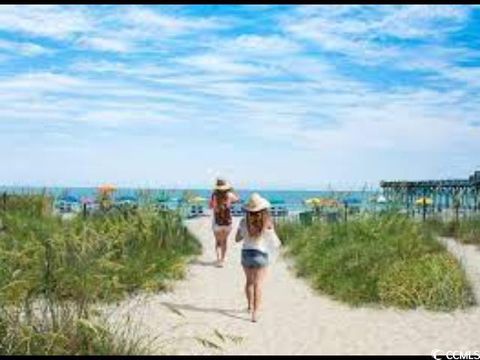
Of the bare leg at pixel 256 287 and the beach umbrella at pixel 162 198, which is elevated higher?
the beach umbrella at pixel 162 198

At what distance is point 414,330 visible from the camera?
11773 mm

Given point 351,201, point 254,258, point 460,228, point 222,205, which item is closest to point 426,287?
point 254,258

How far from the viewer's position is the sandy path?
34.5ft

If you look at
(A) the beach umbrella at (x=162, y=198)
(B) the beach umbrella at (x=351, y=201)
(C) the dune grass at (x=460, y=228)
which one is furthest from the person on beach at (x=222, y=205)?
(C) the dune grass at (x=460, y=228)

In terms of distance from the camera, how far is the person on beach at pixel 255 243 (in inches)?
477

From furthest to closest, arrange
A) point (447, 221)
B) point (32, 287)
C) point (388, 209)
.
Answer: point (447, 221) < point (388, 209) < point (32, 287)

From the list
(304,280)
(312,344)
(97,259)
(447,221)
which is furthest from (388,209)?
(97,259)

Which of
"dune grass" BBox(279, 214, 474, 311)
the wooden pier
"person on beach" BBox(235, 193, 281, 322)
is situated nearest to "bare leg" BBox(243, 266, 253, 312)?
"person on beach" BBox(235, 193, 281, 322)

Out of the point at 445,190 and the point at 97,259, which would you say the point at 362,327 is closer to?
the point at 97,259

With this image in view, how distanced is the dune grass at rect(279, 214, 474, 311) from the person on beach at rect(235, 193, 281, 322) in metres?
2.02

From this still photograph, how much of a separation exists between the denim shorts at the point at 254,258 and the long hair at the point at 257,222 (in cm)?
21

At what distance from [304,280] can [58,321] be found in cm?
789

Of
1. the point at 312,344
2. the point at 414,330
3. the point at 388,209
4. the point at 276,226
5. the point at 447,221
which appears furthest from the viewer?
the point at 447,221

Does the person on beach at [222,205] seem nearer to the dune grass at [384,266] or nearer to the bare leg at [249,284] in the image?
the dune grass at [384,266]
